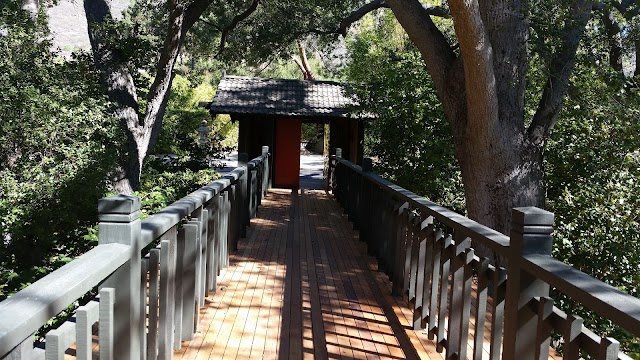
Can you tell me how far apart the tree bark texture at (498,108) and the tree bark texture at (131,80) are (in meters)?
6.43

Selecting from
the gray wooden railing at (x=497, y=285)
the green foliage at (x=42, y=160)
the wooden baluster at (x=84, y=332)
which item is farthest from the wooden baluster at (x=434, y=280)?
the green foliage at (x=42, y=160)

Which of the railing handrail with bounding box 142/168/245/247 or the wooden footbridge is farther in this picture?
the railing handrail with bounding box 142/168/245/247

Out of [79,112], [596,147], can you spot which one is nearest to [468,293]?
[596,147]

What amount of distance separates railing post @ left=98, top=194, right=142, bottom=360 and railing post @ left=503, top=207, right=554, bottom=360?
4.59 feet

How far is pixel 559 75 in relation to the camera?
7750 millimetres

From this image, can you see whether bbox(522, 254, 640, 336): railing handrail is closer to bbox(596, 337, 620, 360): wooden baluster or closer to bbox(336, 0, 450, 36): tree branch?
bbox(596, 337, 620, 360): wooden baluster

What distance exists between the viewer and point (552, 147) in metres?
10.2

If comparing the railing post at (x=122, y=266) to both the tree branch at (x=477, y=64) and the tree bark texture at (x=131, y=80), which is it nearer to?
the tree branch at (x=477, y=64)

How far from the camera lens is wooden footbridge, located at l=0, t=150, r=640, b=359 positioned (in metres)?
1.86

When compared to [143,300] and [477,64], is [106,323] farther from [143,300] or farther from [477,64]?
[477,64]

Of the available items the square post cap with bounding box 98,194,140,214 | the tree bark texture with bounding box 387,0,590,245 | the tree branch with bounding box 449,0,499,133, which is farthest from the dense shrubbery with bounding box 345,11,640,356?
the square post cap with bounding box 98,194,140,214

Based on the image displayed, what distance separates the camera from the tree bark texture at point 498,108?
733cm

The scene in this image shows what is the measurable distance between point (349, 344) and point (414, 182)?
27.3ft

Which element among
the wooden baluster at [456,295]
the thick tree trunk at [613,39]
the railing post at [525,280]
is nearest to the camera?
the railing post at [525,280]
